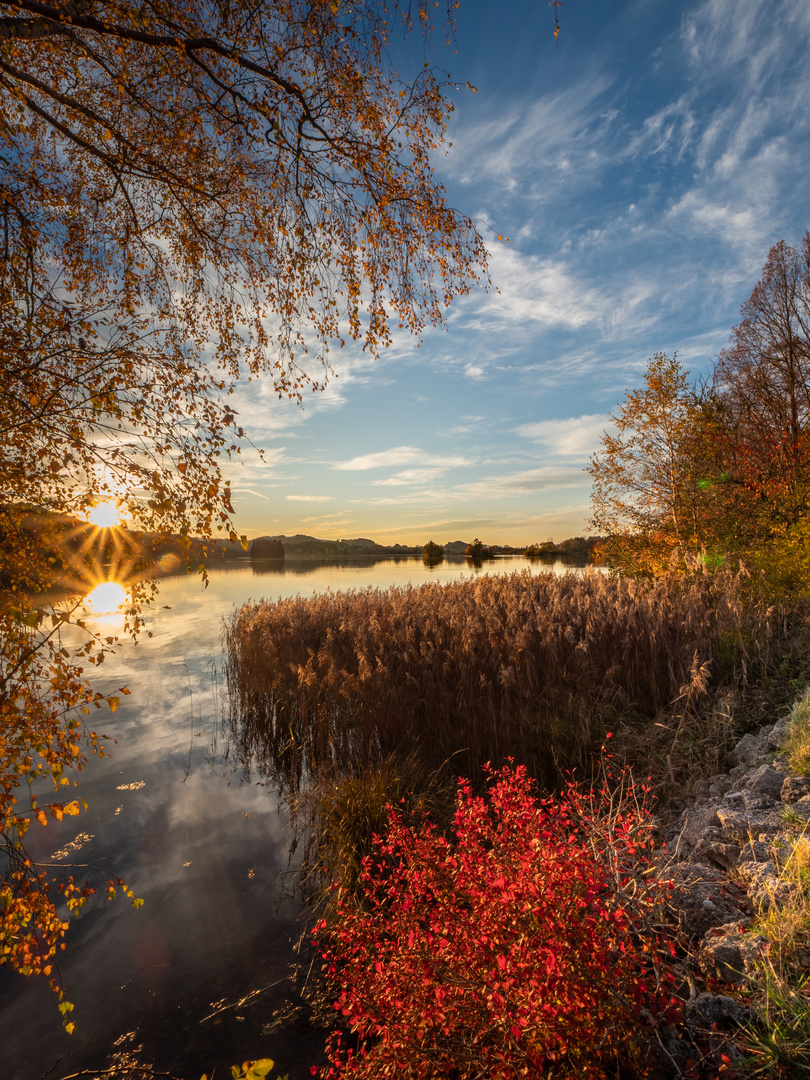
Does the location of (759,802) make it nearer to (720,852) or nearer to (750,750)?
(720,852)

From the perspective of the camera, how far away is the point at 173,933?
15.7 feet

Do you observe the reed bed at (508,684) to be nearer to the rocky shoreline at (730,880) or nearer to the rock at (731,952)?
the rocky shoreline at (730,880)

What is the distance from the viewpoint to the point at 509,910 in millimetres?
2418

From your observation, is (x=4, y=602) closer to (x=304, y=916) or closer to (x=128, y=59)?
(x=304, y=916)

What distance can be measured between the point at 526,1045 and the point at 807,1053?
108 centimetres

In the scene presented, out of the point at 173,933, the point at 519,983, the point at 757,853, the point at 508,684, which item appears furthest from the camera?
the point at 508,684

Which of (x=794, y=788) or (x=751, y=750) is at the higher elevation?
(x=794, y=788)

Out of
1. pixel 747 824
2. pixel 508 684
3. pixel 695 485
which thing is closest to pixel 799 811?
pixel 747 824

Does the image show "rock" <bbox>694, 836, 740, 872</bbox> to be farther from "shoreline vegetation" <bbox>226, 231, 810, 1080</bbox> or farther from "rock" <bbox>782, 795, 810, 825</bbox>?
"rock" <bbox>782, 795, 810, 825</bbox>

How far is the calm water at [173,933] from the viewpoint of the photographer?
369 cm

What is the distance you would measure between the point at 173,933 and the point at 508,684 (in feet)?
15.8

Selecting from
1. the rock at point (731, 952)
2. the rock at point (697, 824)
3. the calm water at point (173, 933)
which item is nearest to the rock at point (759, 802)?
the rock at point (697, 824)

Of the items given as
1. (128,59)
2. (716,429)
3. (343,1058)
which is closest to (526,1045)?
(343,1058)

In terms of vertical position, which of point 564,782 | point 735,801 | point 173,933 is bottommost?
point 173,933
